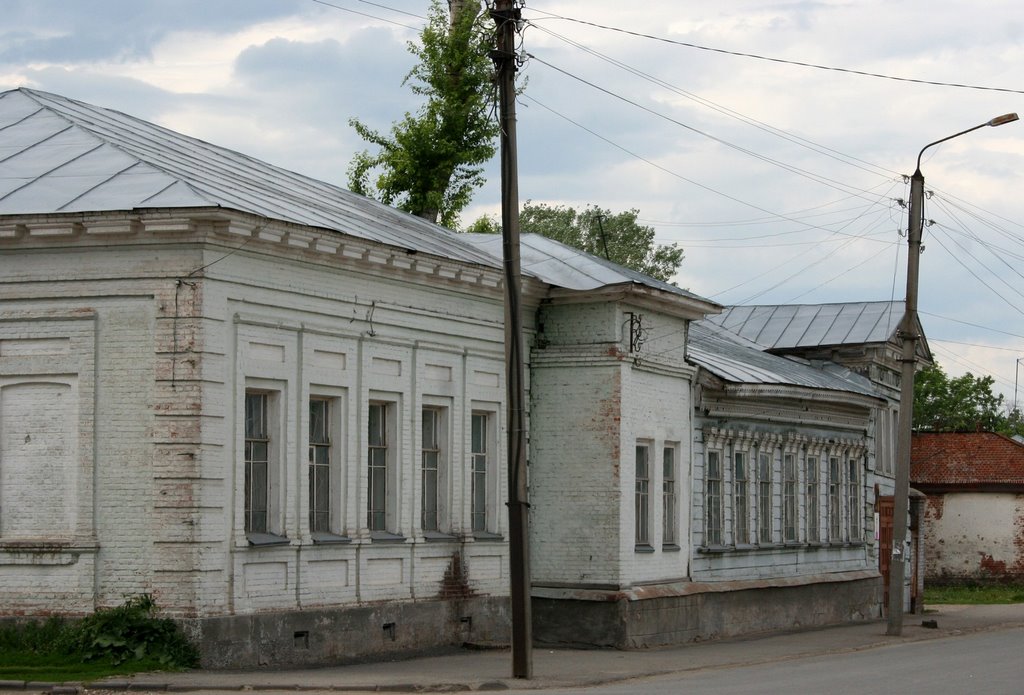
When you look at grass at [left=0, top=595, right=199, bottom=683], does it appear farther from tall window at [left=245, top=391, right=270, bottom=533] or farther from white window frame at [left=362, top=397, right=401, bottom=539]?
white window frame at [left=362, top=397, right=401, bottom=539]

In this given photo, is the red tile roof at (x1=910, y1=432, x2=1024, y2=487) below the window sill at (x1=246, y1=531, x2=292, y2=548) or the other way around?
the other way around

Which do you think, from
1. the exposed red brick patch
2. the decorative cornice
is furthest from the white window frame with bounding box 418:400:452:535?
the exposed red brick patch

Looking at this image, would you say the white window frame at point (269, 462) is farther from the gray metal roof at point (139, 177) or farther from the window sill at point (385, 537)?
the gray metal roof at point (139, 177)

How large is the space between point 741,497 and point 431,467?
8.45 meters

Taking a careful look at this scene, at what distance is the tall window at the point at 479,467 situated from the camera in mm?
22047

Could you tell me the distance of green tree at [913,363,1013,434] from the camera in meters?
74.2

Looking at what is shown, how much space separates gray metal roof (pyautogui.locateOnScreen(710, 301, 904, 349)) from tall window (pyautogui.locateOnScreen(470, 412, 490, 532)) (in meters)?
15.6

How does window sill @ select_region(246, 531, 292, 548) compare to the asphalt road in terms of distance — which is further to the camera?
window sill @ select_region(246, 531, 292, 548)

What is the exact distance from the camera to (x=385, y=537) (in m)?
19.8

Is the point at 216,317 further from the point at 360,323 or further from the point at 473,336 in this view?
the point at 473,336

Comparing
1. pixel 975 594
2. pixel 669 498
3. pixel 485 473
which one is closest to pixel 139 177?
pixel 485 473

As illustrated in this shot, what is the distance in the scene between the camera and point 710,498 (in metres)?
26.6

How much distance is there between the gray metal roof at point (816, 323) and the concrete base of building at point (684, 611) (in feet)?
24.1

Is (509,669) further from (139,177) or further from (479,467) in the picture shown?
(139,177)
